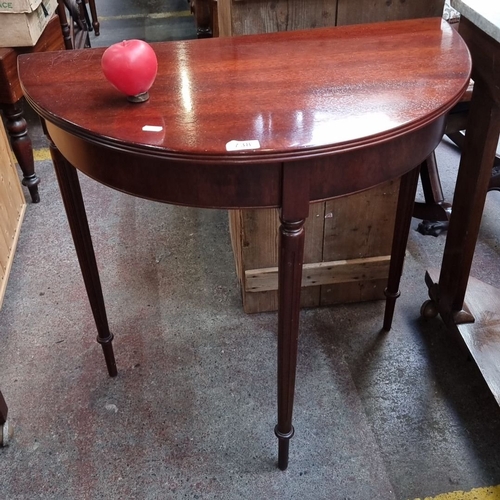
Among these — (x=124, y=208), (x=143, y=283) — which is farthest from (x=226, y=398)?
(x=124, y=208)

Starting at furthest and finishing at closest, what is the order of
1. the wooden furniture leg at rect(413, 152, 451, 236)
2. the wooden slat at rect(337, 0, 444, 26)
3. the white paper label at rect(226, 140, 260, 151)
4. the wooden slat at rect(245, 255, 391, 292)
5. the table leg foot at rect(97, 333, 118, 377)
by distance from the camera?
the wooden furniture leg at rect(413, 152, 451, 236), the wooden slat at rect(245, 255, 391, 292), the table leg foot at rect(97, 333, 118, 377), the wooden slat at rect(337, 0, 444, 26), the white paper label at rect(226, 140, 260, 151)

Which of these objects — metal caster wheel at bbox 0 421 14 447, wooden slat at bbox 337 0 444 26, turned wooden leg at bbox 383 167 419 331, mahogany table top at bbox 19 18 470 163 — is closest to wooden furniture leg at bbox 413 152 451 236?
turned wooden leg at bbox 383 167 419 331

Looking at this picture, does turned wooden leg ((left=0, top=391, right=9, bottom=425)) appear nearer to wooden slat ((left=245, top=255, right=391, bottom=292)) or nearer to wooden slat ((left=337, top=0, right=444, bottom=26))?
wooden slat ((left=245, top=255, right=391, bottom=292))

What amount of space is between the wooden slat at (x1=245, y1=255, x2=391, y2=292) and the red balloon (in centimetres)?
79

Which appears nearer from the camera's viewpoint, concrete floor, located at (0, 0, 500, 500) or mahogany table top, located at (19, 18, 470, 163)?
mahogany table top, located at (19, 18, 470, 163)

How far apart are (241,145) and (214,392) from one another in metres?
0.86

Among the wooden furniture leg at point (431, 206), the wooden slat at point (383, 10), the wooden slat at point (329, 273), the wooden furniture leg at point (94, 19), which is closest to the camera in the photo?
the wooden slat at point (383, 10)

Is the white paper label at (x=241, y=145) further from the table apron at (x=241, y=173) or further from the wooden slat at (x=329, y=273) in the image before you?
the wooden slat at (x=329, y=273)

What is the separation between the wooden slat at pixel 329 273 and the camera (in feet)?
5.21

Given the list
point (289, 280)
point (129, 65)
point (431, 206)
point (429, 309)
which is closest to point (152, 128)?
point (129, 65)

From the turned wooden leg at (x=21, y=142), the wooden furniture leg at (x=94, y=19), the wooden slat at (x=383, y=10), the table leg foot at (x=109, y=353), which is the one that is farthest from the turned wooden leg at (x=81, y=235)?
the wooden furniture leg at (x=94, y=19)

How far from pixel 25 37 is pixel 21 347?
1.03m

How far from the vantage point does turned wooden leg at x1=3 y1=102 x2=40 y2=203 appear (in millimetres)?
1986

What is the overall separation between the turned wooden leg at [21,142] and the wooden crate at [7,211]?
0.20ft
